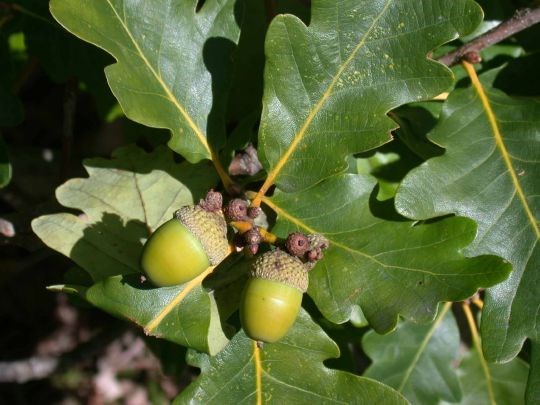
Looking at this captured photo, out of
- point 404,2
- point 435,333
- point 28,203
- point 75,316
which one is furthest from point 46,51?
point 75,316

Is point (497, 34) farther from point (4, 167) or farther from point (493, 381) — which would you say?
point (4, 167)

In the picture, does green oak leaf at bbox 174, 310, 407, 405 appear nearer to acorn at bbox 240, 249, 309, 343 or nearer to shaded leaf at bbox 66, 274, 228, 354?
shaded leaf at bbox 66, 274, 228, 354

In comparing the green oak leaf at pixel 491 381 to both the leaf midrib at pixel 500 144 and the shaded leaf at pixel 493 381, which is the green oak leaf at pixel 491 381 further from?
the leaf midrib at pixel 500 144

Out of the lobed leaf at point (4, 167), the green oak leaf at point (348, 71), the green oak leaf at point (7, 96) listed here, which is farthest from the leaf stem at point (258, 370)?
the green oak leaf at point (7, 96)

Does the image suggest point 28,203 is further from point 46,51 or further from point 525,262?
point 525,262

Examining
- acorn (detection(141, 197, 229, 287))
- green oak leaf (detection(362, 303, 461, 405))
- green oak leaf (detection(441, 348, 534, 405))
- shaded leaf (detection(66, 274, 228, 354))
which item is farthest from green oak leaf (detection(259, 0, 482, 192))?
green oak leaf (detection(441, 348, 534, 405))
